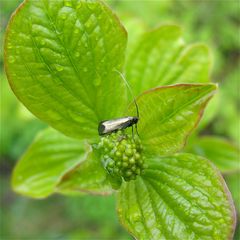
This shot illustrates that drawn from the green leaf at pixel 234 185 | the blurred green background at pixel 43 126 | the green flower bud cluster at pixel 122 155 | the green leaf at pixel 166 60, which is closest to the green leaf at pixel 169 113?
the green flower bud cluster at pixel 122 155

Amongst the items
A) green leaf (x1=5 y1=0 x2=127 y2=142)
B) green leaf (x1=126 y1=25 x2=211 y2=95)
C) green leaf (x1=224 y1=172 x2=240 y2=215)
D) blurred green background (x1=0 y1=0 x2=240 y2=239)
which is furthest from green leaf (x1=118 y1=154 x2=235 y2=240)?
green leaf (x1=224 y1=172 x2=240 y2=215)

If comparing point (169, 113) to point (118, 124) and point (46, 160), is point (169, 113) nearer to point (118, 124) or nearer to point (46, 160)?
point (118, 124)

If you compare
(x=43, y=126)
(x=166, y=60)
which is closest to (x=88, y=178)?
(x=166, y=60)

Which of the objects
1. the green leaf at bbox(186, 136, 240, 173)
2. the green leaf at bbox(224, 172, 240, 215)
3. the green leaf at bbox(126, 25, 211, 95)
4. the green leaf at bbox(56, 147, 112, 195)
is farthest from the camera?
the green leaf at bbox(224, 172, 240, 215)

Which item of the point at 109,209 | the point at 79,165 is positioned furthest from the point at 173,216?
the point at 109,209

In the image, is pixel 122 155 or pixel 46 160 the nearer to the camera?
pixel 122 155

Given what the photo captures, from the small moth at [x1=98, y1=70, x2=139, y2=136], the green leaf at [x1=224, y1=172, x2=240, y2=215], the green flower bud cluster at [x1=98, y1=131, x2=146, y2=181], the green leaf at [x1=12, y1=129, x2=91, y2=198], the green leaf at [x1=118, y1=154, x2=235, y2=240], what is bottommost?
the green leaf at [x1=224, y1=172, x2=240, y2=215]

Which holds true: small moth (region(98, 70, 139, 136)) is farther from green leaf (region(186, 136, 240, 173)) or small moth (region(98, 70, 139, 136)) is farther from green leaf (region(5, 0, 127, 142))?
green leaf (region(186, 136, 240, 173))
